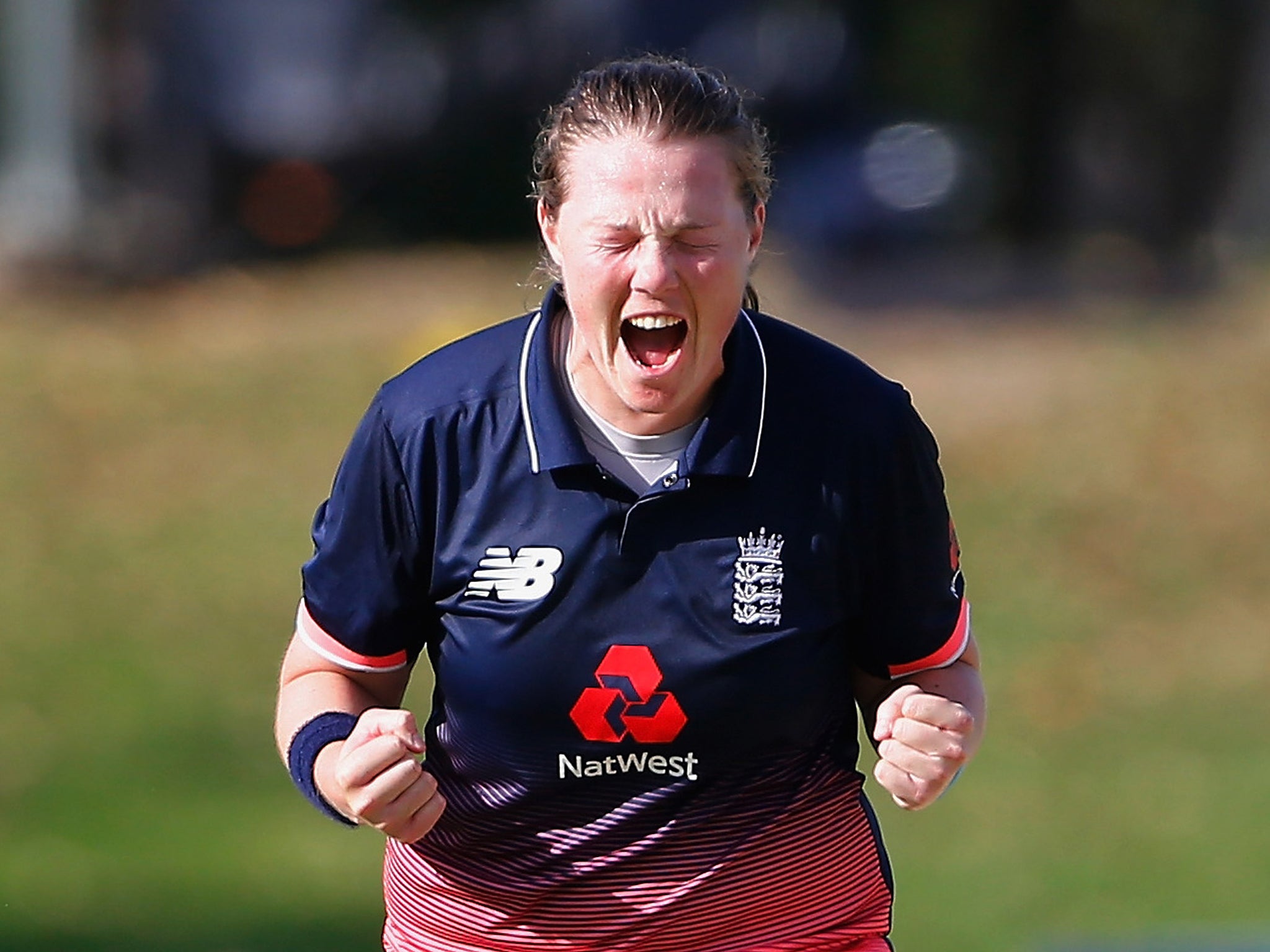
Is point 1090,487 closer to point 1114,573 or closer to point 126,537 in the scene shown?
point 1114,573

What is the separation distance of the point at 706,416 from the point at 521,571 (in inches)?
15.1

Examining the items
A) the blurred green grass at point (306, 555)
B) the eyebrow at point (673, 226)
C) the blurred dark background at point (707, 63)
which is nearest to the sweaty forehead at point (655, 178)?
the eyebrow at point (673, 226)

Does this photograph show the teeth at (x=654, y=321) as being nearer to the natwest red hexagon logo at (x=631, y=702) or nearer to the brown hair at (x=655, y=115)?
the brown hair at (x=655, y=115)

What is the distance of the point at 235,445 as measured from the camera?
12.2 m

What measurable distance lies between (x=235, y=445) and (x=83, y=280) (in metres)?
3.37

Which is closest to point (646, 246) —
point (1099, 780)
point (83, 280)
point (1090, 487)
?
point (1099, 780)

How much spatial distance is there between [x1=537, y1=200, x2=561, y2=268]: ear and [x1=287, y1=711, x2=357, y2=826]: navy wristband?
810 mm

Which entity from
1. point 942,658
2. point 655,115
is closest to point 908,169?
point 942,658

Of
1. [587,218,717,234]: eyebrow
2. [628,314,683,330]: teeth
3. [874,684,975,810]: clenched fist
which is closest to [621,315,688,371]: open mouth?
[628,314,683,330]: teeth

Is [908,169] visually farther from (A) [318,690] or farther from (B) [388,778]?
(B) [388,778]

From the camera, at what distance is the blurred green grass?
7.64 meters

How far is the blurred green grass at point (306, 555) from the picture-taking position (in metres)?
7.64

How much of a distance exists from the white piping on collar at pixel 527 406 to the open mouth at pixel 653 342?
199 mm

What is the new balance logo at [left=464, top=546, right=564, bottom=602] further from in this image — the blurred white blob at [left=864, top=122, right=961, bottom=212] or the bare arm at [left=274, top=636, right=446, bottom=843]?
the blurred white blob at [left=864, top=122, right=961, bottom=212]
